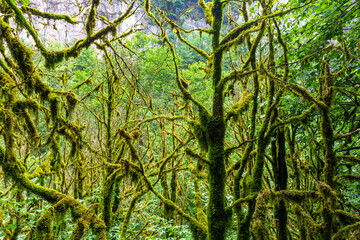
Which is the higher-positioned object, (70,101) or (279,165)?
(70,101)

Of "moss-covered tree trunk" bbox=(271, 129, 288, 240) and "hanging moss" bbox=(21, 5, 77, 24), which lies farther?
"moss-covered tree trunk" bbox=(271, 129, 288, 240)

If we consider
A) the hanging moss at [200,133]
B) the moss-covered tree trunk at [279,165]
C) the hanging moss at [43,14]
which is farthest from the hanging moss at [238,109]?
the hanging moss at [43,14]

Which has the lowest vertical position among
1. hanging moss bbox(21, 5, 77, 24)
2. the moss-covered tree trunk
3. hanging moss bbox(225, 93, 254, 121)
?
the moss-covered tree trunk

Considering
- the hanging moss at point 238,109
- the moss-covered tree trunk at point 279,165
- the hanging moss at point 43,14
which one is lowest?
the moss-covered tree trunk at point 279,165

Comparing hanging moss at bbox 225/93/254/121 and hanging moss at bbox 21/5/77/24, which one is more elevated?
hanging moss at bbox 21/5/77/24

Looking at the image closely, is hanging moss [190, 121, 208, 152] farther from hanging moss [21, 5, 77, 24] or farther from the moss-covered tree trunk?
hanging moss [21, 5, 77, 24]

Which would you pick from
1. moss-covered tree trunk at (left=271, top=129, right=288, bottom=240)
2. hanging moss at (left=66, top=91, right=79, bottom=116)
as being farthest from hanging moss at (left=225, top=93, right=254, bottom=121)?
hanging moss at (left=66, top=91, right=79, bottom=116)

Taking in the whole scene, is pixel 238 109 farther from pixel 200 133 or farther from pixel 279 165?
pixel 279 165

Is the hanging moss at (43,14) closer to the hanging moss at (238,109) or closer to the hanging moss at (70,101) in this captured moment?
the hanging moss at (70,101)

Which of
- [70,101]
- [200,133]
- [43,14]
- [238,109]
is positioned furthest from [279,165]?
[43,14]

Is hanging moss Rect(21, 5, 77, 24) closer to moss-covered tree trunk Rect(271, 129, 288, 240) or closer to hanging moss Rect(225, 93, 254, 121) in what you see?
hanging moss Rect(225, 93, 254, 121)

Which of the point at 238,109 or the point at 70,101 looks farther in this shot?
the point at 70,101

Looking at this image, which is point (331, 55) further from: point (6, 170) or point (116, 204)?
point (116, 204)

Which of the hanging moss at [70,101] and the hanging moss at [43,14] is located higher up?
the hanging moss at [43,14]
